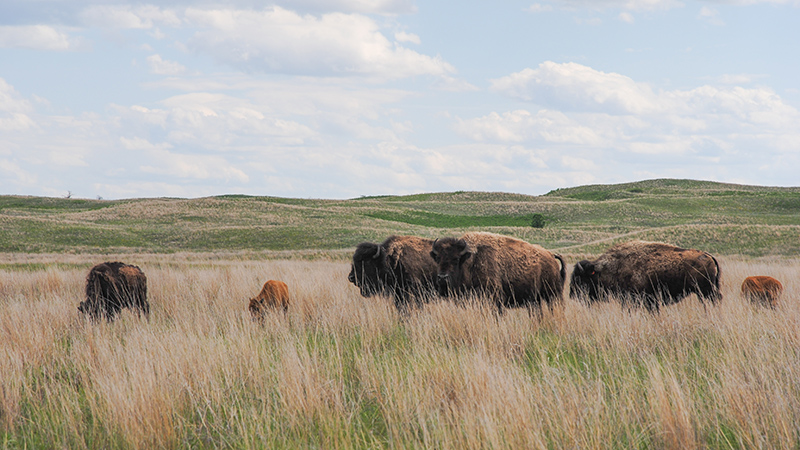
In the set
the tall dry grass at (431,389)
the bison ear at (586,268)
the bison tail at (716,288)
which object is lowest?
the tall dry grass at (431,389)

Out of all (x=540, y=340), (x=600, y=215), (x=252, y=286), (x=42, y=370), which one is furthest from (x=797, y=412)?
(x=600, y=215)

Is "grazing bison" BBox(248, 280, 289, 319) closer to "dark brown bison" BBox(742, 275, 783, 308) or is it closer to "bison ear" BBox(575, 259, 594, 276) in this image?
"bison ear" BBox(575, 259, 594, 276)

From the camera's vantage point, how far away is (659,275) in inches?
431

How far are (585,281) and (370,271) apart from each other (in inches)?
181

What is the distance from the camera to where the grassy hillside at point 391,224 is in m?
37.8

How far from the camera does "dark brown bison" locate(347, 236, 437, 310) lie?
11.3 metres

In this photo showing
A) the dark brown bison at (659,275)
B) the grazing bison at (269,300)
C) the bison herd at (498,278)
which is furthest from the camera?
the dark brown bison at (659,275)

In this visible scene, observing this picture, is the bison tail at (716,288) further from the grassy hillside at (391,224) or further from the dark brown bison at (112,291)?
the grassy hillside at (391,224)

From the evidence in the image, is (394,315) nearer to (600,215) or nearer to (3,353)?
(3,353)

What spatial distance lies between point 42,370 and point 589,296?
9.73 meters

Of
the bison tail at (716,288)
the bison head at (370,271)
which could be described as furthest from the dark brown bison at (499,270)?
the bison tail at (716,288)

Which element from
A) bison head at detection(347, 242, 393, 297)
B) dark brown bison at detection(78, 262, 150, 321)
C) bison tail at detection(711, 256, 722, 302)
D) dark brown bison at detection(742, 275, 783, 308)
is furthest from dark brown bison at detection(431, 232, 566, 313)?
dark brown bison at detection(78, 262, 150, 321)

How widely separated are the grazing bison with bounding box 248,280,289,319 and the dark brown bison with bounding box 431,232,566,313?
125 inches

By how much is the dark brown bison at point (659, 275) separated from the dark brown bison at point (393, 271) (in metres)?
3.17
